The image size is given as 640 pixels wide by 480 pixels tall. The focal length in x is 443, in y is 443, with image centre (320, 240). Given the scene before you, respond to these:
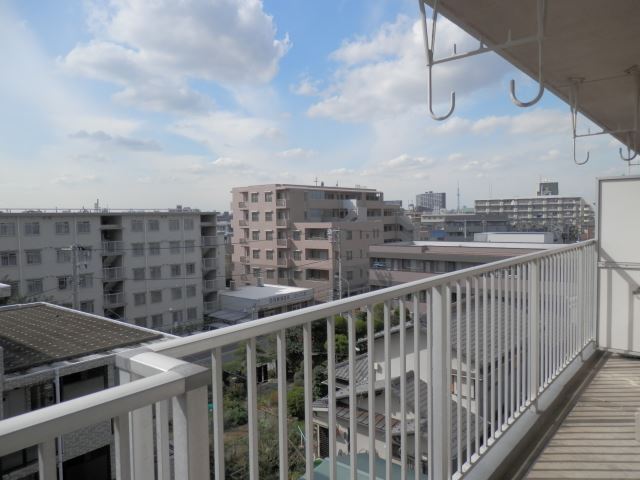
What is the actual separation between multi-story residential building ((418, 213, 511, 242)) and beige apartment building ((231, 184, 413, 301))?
40.0ft

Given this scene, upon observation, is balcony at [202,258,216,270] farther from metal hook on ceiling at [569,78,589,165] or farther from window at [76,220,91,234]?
metal hook on ceiling at [569,78,589,165]

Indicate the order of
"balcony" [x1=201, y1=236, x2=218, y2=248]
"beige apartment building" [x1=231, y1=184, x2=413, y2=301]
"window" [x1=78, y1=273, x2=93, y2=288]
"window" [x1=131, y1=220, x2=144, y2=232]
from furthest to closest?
"beige apartment building" [x1=231, y1=184, x2=413, y2=301] < "balcony" [x1=201, y1=236, x2=218, y2=248] < "window" [x1=131, y1=220, x2=144, y2=232] < "window" [x1=78, y1=273, x2=93, y2=288]

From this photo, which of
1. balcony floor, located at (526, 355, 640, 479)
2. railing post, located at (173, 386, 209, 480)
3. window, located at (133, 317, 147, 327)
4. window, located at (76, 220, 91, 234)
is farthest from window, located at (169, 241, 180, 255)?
railing post, located at (173, 386, 209, 480)

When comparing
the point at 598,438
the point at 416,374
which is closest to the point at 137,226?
the point at 598,438

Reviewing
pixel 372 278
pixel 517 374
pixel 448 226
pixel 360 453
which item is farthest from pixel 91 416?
pixel 448 226

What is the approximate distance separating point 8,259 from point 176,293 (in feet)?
21.4

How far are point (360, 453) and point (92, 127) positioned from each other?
23991 mm

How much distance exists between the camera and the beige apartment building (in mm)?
25750

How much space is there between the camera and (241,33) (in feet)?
18.3

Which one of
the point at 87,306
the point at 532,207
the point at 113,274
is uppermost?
the point at 532,207

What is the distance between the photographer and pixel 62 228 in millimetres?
16891

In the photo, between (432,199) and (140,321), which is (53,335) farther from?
(432,199)

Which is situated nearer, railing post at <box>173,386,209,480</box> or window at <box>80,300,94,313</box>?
railing post at <box>173,386,209,480</box>

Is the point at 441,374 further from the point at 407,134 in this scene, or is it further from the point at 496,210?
the point at 496,210
